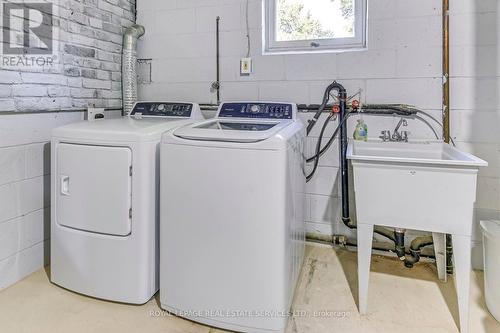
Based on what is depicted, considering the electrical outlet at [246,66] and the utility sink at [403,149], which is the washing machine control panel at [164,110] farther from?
the utility sink at [403,149]

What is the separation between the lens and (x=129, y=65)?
2.70 m

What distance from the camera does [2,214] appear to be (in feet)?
6.12

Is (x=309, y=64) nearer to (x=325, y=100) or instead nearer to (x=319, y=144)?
(x=325, y=100)

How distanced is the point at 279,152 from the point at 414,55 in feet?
4.52

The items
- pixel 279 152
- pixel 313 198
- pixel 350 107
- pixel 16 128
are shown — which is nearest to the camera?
pixel 279 152

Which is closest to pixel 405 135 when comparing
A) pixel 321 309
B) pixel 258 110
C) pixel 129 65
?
pixel 258 110

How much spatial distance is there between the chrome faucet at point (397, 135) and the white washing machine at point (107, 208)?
1433 millimetres

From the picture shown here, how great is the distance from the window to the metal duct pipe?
41.9 inches

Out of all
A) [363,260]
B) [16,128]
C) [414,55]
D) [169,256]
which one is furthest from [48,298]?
[414,55]

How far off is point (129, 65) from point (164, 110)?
60 cm

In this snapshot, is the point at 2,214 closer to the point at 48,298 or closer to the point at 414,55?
the point at 48,298

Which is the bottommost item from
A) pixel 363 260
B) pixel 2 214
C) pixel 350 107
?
pixel 363 260

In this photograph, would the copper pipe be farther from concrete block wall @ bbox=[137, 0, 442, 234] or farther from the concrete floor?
the concrete floor

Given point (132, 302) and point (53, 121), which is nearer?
point (132, 302)
